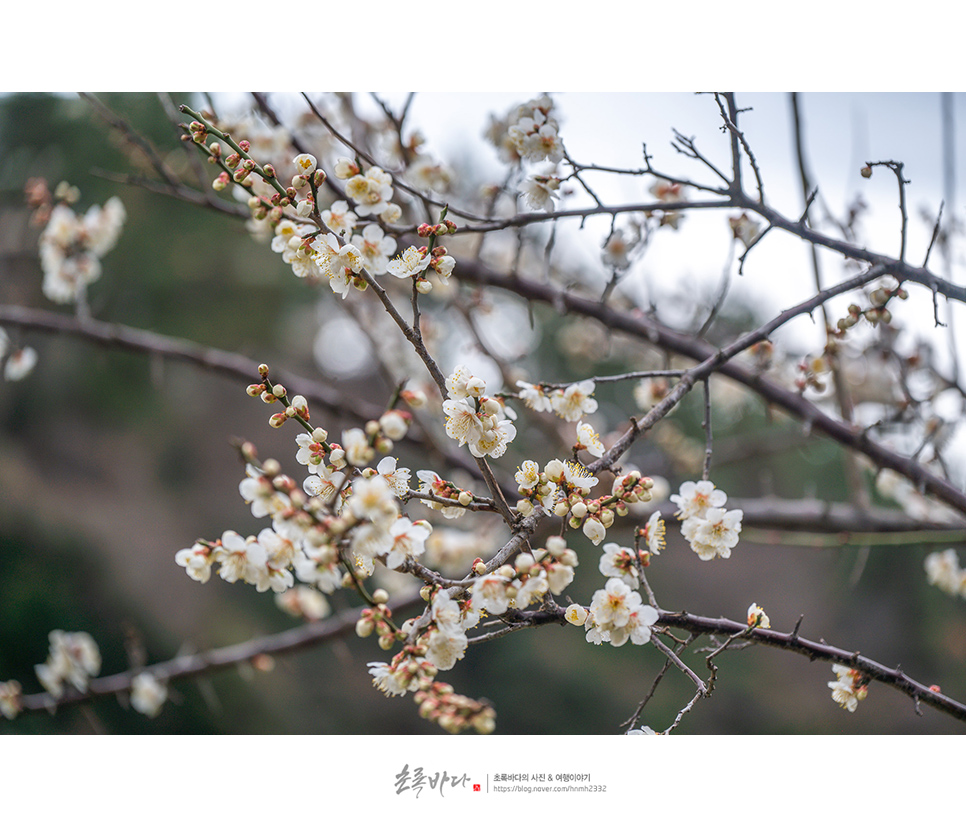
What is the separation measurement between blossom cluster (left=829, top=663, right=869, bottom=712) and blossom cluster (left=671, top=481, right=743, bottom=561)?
0.17 m

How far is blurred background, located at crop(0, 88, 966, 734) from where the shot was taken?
271cm

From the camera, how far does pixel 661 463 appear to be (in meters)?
1.56

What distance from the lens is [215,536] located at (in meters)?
3.09

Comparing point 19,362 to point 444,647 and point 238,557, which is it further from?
point 444,647

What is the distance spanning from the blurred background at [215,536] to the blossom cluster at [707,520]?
1951 millimetres

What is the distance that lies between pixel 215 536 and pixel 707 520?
3.03m

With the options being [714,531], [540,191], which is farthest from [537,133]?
[714,531]

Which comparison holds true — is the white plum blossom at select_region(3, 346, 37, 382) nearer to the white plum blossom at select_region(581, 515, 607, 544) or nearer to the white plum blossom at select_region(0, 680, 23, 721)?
the white plum blossom at select_region(0, 680, 23, 721)

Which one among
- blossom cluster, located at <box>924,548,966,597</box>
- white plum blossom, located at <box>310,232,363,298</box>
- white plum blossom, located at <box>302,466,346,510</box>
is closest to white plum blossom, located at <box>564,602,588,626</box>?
white plum blossom, located at <box>302,466,346,510</box>

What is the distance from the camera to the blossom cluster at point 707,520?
561 mm

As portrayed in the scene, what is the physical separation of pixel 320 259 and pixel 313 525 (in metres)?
0.26

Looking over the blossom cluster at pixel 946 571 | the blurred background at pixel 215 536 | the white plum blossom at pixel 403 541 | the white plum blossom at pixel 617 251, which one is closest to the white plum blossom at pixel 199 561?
the white plum blossom at pixel 403 541
